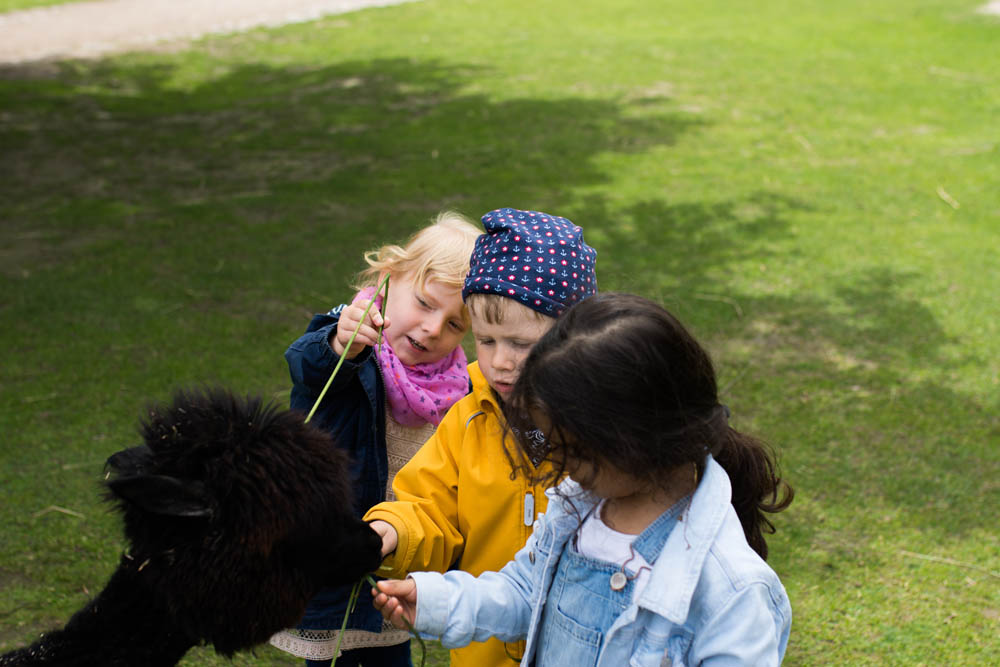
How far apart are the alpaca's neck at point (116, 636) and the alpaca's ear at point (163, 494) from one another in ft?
0.99

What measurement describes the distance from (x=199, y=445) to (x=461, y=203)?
273 inches

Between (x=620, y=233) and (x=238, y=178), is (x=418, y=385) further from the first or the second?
(x=238, y=178)

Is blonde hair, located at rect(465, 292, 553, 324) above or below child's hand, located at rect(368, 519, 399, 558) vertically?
above

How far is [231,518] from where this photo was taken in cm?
188

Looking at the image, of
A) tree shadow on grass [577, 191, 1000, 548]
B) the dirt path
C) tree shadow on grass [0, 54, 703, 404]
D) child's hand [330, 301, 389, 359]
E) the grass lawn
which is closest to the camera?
child's hand [330, 301, 389, 359]

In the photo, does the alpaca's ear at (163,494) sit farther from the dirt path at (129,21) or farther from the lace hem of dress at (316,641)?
the dirt path at (129,21)

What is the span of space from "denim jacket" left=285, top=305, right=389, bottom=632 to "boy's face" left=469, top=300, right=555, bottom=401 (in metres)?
0.44

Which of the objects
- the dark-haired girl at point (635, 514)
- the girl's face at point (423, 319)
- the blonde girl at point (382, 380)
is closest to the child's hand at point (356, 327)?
the blonde girl at point (382, 380)

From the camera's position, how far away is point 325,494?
1996mm

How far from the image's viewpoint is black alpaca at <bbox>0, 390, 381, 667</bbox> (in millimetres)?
1866

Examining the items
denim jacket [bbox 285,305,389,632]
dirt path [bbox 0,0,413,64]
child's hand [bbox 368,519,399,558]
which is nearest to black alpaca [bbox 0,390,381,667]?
child's hand [bbox 368,519,399,558]

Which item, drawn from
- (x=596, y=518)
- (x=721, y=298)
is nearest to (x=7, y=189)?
(x=721, y=298)

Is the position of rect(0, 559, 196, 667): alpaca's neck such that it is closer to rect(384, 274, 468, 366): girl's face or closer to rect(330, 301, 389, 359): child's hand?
rect(330, 301, 389, 359): child's hand

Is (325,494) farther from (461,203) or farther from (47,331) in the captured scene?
(461,203)
